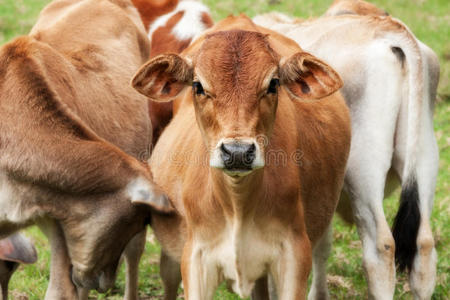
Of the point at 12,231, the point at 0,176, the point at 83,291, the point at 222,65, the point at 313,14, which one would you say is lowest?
the point at 313,14

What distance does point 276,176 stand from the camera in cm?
453

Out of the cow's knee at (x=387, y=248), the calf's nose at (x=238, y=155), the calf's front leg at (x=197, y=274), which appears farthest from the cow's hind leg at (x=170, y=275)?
Answer: the calf's nose at (x=238, y=155)

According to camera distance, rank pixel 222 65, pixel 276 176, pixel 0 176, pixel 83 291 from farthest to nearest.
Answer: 1. pixel 83 291
2. pixel 0 176
3. pixel 276 176
4. pixel 222 65

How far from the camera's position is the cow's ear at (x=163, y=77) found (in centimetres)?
432

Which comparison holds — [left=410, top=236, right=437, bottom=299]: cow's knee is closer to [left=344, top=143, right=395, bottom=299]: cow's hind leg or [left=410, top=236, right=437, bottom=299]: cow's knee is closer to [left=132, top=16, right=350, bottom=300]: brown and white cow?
[left=344, top=143, right=395, bottom=299]: cow's hind leg

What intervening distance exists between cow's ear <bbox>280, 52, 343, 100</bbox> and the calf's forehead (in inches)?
3.5

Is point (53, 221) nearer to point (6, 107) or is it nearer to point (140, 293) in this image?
point (6, 107)

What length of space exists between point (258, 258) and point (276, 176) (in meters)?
0.43

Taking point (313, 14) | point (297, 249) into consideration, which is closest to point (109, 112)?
point (297, 249)

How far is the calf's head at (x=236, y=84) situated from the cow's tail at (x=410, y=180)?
132 centimetres

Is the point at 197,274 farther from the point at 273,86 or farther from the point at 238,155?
the point at 273,86

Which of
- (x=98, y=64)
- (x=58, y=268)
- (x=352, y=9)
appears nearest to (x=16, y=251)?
(x=58, y=268)

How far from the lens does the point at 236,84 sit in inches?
162

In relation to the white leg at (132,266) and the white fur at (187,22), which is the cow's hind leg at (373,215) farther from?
the white fur at (187,22)
